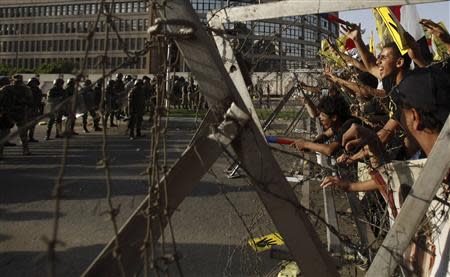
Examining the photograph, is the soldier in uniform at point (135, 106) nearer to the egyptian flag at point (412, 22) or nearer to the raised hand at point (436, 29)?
the egyptian flag at point (412, 22)

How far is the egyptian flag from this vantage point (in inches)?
168

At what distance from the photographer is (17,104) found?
1140 centimetres

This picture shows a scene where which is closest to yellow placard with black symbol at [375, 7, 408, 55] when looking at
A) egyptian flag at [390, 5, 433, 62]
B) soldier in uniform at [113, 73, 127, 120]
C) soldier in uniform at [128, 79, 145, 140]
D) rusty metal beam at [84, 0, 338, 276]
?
egyptian flag at [390, 5, 433, 62]

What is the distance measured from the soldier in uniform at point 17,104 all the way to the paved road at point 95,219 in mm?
797

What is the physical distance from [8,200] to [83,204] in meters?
1.18

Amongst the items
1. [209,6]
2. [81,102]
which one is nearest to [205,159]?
[81,102]

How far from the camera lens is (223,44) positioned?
7.61 feet

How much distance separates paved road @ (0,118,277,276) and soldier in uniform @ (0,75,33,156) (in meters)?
0.80

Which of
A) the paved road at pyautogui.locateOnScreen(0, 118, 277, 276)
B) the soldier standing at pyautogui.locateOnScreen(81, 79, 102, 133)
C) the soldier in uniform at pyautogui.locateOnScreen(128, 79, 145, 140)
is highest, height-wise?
the soldier standing at pyautogui.locateOnScreen(81, 79, 102, 133)

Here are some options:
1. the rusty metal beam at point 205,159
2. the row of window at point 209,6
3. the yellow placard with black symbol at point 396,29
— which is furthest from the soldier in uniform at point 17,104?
the rusty metal beam at point 205,159

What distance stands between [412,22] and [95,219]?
14.5ft

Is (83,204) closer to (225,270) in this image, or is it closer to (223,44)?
(225,270)

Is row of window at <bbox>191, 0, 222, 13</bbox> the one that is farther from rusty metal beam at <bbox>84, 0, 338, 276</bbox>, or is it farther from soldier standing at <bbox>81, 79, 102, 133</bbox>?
soldier standing at <bbox>81, 79, 102, 133</bbox>

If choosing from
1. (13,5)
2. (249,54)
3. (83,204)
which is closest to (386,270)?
(249,54)
